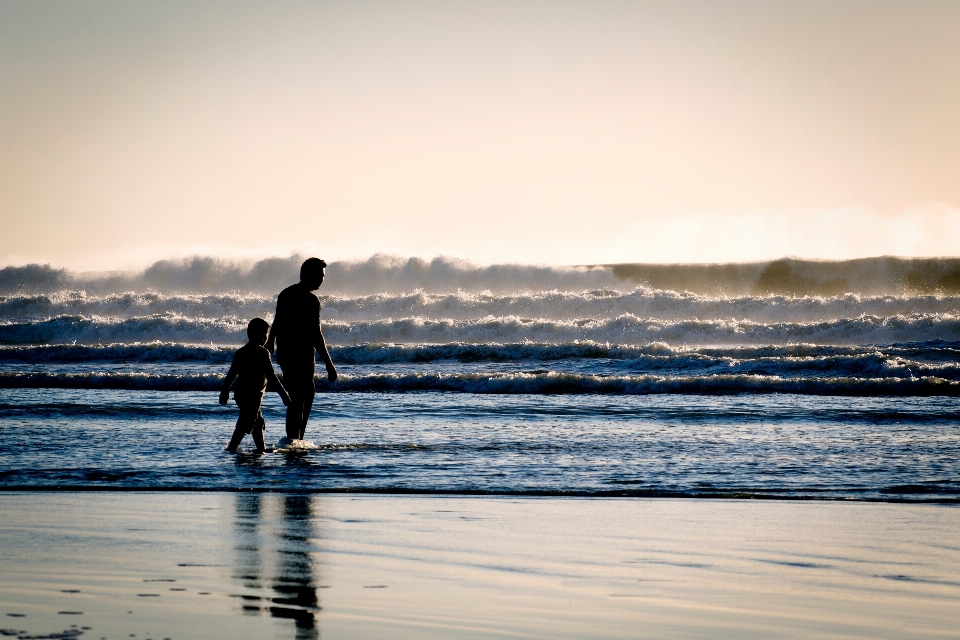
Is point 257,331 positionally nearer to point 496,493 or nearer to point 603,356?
point 496,493

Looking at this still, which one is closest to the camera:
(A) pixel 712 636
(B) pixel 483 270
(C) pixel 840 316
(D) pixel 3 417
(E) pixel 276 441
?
(A) pixel 712 636

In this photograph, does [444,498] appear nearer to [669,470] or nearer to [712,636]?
[669,470]

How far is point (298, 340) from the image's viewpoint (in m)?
8.12

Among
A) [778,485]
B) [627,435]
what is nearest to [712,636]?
[778,485]

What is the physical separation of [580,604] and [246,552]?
1.54 m

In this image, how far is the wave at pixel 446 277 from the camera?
42.0m

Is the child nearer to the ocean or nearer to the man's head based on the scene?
the ocean

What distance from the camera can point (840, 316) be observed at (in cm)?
3114

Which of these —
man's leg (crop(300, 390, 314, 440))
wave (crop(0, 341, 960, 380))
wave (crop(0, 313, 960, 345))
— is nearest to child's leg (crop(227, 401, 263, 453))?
man's leg (crop(300, 390, 314, 440))

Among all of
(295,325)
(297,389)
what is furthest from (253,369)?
(295,325)

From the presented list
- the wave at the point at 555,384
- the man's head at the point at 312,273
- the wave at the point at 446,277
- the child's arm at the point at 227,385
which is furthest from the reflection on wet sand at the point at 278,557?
the wave at the point at 446,277

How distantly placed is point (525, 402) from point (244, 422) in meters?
5.18

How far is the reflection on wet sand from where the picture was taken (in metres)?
3.09

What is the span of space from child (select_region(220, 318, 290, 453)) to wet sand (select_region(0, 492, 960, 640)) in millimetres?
2116
